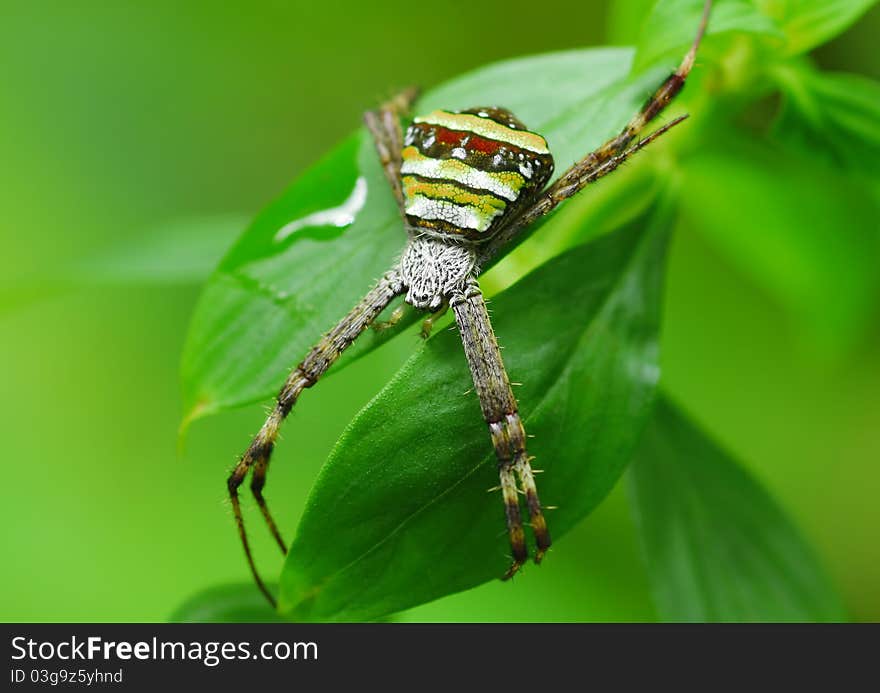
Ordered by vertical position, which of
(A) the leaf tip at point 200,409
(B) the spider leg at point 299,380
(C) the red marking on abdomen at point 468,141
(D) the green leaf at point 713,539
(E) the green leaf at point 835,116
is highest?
(C) the red marking on abdomen at point 468,141

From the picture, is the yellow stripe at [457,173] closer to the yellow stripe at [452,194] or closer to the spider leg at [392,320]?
the yellow stripe at [452,194]

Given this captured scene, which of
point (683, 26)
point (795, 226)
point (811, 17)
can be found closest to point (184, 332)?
point (795, 226)

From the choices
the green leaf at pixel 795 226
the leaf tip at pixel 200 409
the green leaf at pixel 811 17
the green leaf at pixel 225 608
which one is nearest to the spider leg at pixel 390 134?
the leaf tip at pixel 200 409

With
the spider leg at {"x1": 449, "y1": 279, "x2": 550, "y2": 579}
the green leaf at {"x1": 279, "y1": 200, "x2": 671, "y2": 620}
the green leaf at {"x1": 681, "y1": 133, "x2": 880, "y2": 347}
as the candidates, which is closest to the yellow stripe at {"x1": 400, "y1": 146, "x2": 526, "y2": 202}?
the green leaf at {"x1": 279, "y1": 200, "x2": 671, "y2": 620}

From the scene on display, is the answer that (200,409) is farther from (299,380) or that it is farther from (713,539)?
(713,539)

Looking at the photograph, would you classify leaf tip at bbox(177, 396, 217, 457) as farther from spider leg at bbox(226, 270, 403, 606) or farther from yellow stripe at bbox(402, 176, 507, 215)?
yellow stripe at bbox(402, 176, 507, 215)

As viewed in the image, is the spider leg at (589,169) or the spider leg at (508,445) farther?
the spider leg at (589,169)

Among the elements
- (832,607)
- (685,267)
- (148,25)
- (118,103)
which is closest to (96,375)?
(118,103)
